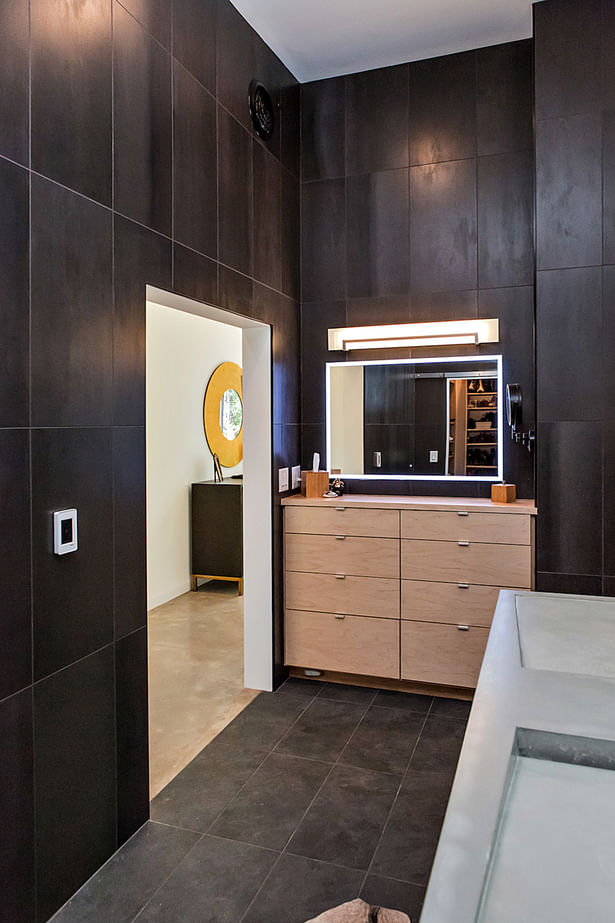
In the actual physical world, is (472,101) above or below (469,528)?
above

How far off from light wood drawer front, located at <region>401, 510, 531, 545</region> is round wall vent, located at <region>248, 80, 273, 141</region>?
2.07 metres

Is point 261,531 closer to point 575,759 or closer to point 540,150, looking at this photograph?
point 540,150

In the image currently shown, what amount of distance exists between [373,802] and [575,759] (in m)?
1.67

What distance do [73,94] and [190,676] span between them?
292cm

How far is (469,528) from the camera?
3.33 metres

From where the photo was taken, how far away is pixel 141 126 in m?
2.34

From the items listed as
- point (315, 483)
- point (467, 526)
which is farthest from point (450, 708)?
point (315, 483)

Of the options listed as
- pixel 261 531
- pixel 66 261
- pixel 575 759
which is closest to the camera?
pixel 575 759

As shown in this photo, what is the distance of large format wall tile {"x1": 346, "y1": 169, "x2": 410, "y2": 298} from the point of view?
149 inches

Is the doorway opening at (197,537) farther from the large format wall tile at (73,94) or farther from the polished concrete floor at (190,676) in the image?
the large format wall tile at (73,94)

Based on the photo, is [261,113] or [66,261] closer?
[66,261]

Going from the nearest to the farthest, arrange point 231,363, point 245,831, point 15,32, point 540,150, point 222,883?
point 15,32 < point 222,883 < point 245,831 < point 540,150 < point 231,363

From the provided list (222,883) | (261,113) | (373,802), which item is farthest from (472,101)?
(222,883)

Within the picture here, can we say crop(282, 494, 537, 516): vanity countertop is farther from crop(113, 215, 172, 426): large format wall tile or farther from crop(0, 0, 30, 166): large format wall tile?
crop(0, 0, 30, 166): large format wall tile
